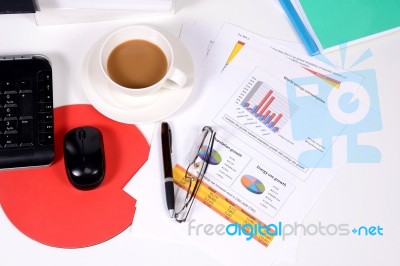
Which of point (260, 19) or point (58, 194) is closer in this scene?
point (58, 194)

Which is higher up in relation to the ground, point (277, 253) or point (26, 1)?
point (26, 1)

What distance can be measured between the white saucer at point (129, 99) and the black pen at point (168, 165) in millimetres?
24

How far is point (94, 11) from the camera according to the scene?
2.45 feet

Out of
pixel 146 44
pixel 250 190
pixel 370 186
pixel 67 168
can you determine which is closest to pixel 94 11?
pixel 146 44

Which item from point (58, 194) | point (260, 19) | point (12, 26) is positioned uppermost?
point (260, 19)

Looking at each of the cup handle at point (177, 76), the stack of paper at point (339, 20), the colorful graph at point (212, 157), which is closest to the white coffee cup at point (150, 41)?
the cup handle at point (177, 76)

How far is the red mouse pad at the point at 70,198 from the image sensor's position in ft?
2.21

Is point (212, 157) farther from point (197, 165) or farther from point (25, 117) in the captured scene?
point (25, 117)

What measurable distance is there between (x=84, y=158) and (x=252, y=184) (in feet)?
0.81

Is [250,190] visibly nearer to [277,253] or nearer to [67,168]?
[277,253]

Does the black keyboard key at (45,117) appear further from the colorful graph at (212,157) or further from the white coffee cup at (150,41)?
the colorful graph at (212,157)

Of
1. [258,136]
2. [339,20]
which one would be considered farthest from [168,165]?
[339,20]

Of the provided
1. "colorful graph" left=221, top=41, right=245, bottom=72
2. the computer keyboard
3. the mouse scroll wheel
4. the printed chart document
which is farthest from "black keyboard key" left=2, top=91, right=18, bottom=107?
"colorful graph" left=221, top=41, right=245, bottom=72

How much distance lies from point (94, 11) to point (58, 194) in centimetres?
28
